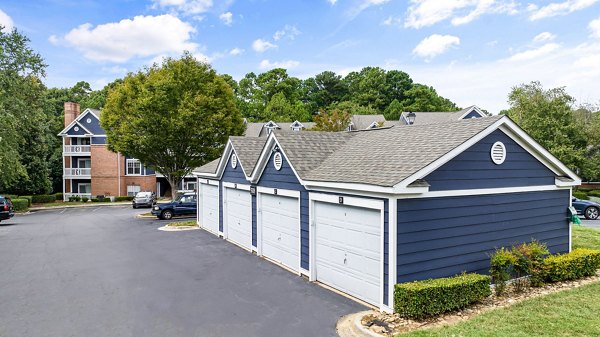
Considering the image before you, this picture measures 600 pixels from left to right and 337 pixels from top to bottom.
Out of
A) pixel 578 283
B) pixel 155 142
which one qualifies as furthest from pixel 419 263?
pixel 155 142

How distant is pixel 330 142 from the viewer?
45.9 feet

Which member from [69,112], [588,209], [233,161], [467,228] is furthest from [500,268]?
[69,112]

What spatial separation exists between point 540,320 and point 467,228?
2484 millimetres

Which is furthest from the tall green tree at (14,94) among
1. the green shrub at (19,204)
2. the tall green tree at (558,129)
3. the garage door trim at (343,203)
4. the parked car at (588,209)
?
the tall green tree at (558,129)

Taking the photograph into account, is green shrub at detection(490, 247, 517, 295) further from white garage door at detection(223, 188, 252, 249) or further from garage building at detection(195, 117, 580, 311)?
white garage door at detection(223, 188, 252, 249)

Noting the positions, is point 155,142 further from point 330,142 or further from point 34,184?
point 34,184

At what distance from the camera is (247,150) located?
652 inches

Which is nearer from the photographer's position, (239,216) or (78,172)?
(239,216)

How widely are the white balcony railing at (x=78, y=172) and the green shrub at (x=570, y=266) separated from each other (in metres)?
44.5

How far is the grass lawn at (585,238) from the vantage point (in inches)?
550

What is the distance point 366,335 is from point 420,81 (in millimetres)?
82451

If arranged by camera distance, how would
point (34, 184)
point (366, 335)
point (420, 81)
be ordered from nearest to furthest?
point (366, 335) < point (34, 184) < point (420, 81)

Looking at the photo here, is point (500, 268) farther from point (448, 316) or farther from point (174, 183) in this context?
point (174, 183)

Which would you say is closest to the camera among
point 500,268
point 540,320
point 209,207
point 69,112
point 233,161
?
point 540,320
